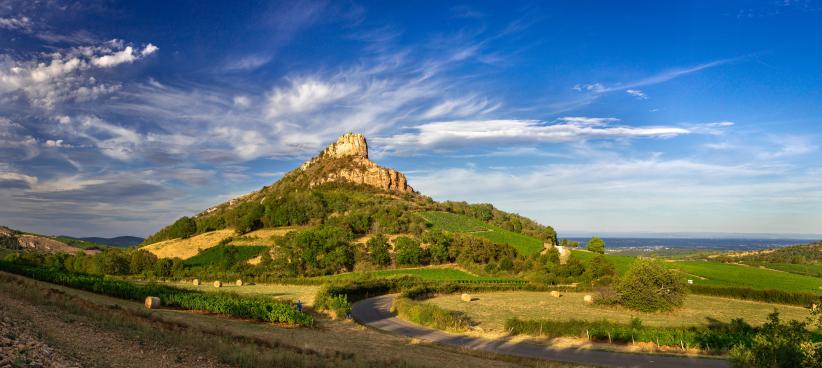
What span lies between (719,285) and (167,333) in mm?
64284

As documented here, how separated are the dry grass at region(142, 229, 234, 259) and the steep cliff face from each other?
56.1 meters

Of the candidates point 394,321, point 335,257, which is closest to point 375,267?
point 335,257

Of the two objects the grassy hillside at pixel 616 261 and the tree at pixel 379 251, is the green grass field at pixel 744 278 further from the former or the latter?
the tree at pixel 379 251

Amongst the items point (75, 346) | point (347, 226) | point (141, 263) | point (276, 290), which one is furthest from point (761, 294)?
point (141, 263)

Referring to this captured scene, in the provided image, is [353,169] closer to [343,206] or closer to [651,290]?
[343,206]

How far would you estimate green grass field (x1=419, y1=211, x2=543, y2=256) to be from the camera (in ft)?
315

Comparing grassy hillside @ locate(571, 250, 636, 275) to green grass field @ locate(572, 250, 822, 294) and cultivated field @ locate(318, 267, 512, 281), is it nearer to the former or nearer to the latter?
green grass field @ locate(572, 250, 822, 294)

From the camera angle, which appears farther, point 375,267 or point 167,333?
point 375,267

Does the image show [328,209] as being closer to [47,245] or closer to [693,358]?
[47,245]

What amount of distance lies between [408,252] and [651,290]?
47.3 meters

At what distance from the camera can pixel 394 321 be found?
37.7 meters

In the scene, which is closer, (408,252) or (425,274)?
(425,274)

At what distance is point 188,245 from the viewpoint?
4028 inches

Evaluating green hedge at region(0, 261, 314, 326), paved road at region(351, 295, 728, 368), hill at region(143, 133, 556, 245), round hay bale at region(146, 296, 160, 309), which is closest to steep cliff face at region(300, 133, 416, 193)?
hill at region(143, 133, 556, 245)
